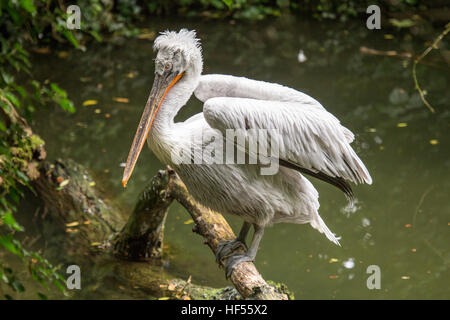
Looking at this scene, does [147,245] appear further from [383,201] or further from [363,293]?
[383,201]

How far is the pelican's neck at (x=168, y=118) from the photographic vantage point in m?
2.70

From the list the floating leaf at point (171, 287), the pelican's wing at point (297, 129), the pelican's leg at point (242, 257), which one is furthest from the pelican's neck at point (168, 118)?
the floating leaf at point (171, 287)

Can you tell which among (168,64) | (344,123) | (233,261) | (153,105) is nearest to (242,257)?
(233,261)

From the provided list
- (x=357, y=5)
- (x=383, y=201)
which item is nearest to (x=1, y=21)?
(x=383, y=201)

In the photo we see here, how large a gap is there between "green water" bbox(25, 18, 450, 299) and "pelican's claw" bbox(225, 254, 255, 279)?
1240 mm

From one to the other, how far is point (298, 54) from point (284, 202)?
5.40 metres

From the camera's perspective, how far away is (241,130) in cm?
259

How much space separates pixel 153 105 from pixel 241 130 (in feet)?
1.48

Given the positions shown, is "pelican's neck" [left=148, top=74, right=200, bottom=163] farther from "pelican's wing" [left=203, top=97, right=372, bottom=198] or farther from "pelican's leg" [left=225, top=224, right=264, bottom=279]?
"pelican's leg" [left=225, top=224, right=264, bottom=279]

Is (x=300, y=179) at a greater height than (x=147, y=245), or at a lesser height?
greater

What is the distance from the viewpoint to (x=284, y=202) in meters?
2.90

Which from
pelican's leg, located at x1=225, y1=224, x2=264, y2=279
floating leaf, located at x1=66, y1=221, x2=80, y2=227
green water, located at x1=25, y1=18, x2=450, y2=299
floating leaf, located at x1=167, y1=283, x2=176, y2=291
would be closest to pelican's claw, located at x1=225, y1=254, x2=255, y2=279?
pelican's leg, located at x1=225, y1=224, x2=264, y2=279

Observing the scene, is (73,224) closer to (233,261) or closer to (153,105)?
(233,261)

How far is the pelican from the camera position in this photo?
8.63 ft
